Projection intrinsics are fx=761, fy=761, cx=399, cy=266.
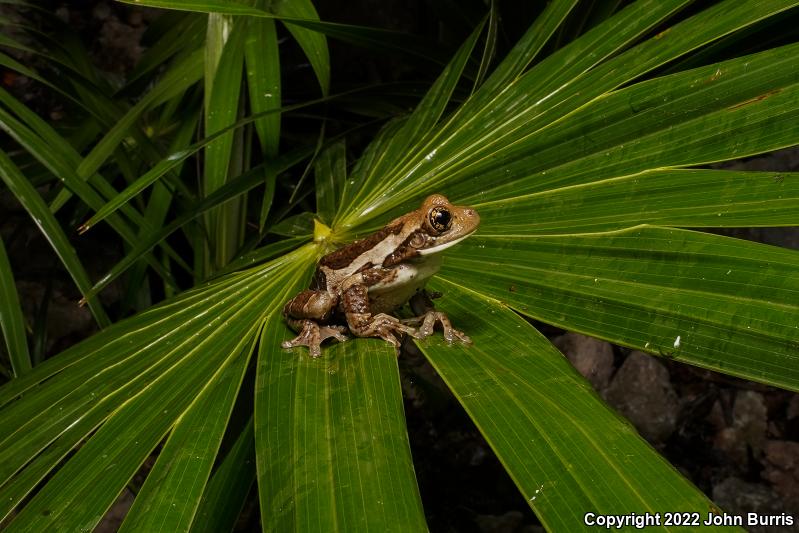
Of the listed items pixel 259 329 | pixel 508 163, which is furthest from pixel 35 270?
pixel 508 163

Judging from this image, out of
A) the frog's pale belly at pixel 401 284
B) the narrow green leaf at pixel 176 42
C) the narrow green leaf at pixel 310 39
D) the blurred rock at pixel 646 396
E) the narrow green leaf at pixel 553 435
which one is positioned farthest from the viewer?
the blurred rock at pixel 646 396

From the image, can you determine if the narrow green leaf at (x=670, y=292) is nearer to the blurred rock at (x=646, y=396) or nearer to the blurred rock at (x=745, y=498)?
the blurred rock at (x=745, y=498)

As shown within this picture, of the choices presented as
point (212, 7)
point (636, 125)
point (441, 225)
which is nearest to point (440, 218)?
point (441, 225)

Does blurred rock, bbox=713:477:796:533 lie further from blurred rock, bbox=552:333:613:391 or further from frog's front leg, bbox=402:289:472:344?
frog's front leg, bbox=402:289:472:344

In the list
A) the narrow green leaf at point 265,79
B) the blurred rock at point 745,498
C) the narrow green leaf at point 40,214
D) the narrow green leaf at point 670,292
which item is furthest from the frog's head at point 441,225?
the blurred rock at point 745,498

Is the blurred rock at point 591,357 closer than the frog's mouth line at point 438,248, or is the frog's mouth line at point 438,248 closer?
the frog's mouth line at point 438,248

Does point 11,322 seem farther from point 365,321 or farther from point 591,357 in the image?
point 591,357

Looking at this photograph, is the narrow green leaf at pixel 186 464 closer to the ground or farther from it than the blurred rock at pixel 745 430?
farther from it
